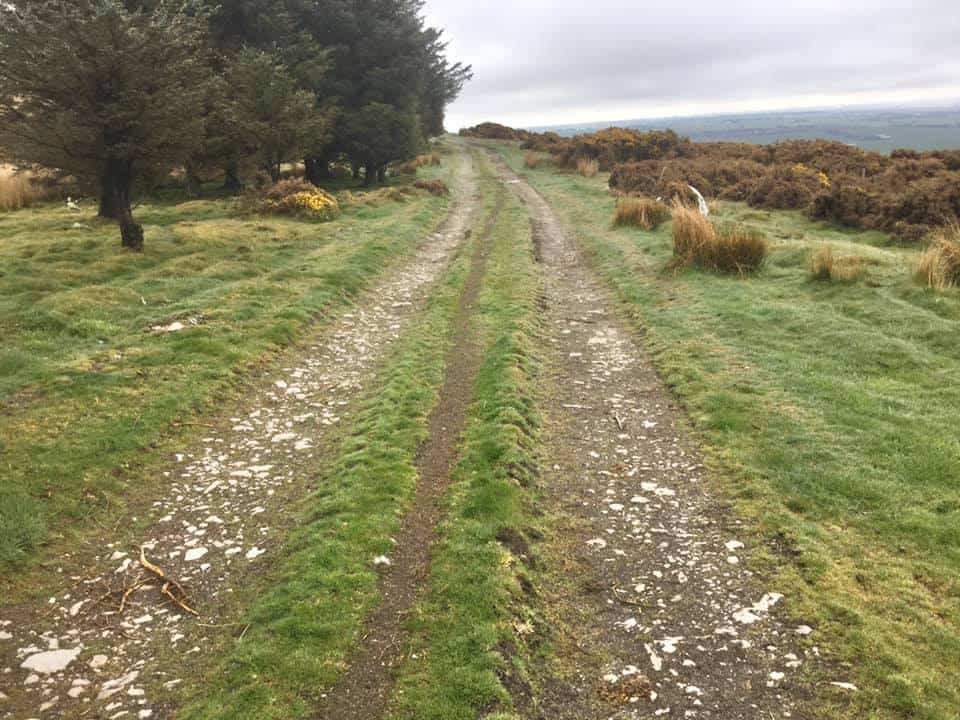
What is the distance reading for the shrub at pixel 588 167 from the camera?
41.6 m

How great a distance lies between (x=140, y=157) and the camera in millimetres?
17219

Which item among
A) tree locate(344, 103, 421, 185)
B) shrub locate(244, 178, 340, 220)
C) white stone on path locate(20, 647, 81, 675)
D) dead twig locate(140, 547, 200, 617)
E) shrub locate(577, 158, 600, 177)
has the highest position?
tree locate(344, 103, 421, 185)

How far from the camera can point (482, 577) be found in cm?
583

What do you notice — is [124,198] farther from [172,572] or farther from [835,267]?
[835,267]

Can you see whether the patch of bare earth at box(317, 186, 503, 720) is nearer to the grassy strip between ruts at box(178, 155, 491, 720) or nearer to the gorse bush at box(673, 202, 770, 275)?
the grassy strip between ruts at box(178, 155, 491, 720)

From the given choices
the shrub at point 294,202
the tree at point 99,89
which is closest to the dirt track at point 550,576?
the tree at point 99,89

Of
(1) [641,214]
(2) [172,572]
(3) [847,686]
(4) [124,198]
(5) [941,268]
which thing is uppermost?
(4) [124,198]

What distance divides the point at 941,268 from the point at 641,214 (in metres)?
11.6

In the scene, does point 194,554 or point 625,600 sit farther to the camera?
point 194,554

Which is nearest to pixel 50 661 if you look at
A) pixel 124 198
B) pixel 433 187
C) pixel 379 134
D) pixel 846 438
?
pixel 846 438

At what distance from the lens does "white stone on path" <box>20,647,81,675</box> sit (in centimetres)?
496

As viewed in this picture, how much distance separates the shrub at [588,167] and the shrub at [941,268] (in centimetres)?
2954

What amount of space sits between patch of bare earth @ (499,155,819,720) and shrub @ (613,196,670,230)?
49.5 ft

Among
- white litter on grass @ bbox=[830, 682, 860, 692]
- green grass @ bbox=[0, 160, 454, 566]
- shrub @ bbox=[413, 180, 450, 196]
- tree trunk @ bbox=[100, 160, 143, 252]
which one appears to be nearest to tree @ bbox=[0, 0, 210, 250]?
tree trunk @ bbox=[100, 160, 143, 252]
